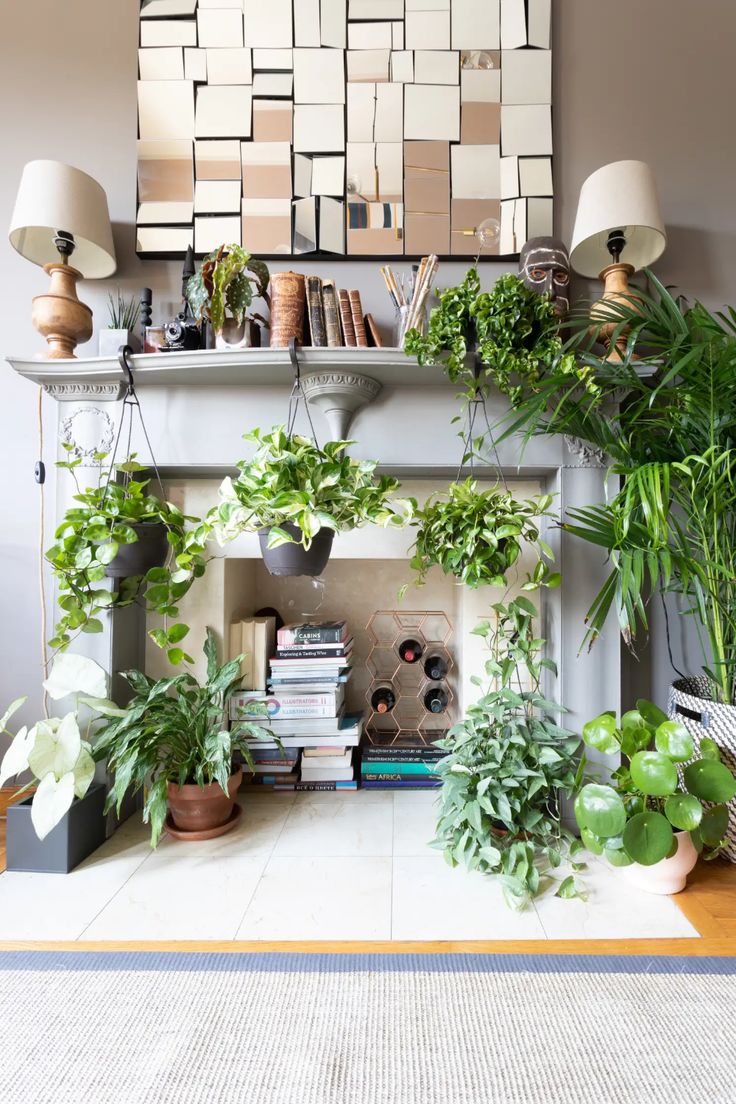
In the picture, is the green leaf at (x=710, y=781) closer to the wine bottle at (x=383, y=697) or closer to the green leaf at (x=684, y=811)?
the green leaf at (x=684, y=811)

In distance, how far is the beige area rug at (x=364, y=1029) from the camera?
2.90ft

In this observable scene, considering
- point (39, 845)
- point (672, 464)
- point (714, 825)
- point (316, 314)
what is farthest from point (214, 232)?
point (714, 825)

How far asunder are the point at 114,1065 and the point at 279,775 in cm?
108

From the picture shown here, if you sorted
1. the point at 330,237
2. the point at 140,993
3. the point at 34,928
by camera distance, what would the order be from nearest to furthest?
the point at 140,993 < the point at 34,928 < the point at 330,237

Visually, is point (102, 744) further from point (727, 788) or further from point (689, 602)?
point (689, 602)

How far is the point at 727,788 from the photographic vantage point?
1.33 metres

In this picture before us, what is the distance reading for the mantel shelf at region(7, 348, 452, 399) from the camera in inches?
63.1

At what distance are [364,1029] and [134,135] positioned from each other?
263cm

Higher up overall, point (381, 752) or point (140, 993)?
point (381, 752)

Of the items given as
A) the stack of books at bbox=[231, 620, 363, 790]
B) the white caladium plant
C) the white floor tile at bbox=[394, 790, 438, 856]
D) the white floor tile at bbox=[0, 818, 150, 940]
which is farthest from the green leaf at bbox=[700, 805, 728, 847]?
the white caladium plant

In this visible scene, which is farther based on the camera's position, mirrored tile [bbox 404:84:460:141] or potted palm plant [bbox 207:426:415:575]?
mirrored tile [bbox 404:84:460:141]

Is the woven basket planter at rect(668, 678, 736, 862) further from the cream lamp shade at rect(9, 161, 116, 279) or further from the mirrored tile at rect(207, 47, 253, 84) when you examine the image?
the mirrored tile at rect(207, 47, 253, 84)

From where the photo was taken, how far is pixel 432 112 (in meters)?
1.96

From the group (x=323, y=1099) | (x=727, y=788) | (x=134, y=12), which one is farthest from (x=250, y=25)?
(x=323, y=1099)
